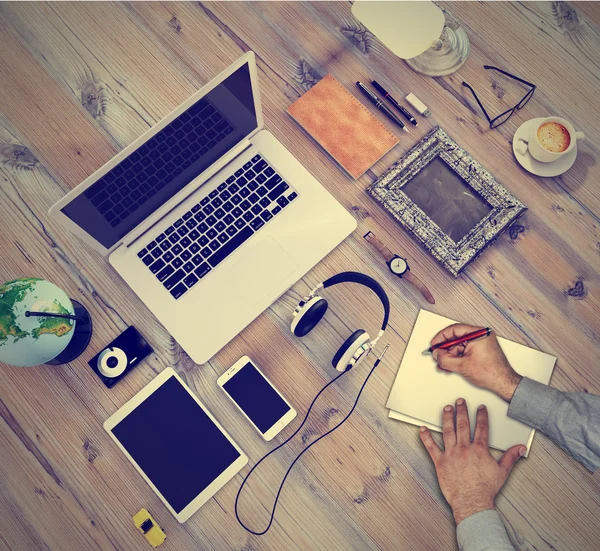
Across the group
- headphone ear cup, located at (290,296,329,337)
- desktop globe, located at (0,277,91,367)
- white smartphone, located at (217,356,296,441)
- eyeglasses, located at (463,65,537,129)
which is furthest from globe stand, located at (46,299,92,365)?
eyeglasses, located at (463,65,537,129)

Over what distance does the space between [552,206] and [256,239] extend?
695mm

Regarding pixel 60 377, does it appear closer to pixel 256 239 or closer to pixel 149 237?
pixel 149 237

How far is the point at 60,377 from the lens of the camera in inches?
40.0

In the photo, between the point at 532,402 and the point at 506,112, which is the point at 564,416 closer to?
the point at 532,402

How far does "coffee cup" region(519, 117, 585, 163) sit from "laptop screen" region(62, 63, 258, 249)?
0.63 m

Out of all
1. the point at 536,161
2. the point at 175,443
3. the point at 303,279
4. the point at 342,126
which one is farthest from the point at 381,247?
the point at 175,443

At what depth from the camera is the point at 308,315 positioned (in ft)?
3.18

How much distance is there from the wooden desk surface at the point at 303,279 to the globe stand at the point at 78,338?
2 cm

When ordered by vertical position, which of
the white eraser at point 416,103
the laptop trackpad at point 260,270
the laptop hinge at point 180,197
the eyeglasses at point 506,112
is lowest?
the eyeglasses at point 506,112

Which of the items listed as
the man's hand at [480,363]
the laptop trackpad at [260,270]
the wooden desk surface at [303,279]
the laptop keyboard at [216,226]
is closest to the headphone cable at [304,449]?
the wooden desk surface at [303,279]

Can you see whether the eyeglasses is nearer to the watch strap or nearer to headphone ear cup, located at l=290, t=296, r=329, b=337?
the watch strap

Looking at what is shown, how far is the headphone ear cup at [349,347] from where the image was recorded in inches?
37.7

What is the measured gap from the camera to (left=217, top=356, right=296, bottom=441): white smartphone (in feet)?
3.24

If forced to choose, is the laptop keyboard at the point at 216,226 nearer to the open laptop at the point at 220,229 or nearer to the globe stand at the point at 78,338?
the open laptop at the point at 220,229
